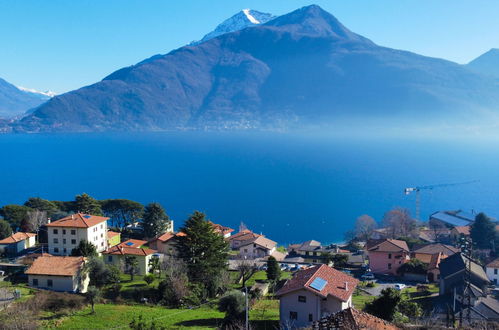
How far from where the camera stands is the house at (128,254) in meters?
31.4

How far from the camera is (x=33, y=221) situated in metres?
42.2

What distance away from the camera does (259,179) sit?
12638 centimetres

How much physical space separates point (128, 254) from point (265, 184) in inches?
3444

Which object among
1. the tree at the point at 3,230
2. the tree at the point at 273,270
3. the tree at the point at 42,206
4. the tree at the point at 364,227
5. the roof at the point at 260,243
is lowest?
the tree at the point at 364,227

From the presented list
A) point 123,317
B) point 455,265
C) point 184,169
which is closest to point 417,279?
point 455,265

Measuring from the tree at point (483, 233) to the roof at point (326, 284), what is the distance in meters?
32.6

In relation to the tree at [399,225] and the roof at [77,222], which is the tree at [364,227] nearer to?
the tree at [399,225]

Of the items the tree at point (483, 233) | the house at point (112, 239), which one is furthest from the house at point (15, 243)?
the tree at point (483, 233)

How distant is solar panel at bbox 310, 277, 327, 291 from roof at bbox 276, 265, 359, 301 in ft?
0.30

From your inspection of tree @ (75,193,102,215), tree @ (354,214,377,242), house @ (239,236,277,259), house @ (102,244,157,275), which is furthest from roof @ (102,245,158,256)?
tree @ (354,214,377,242)

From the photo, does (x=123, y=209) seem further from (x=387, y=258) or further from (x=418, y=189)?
(x=418, y=189)

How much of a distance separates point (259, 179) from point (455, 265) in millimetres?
96304

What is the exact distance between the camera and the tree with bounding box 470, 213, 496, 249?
4819 centimetres

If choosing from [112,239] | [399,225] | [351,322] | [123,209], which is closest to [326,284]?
[351,322]
